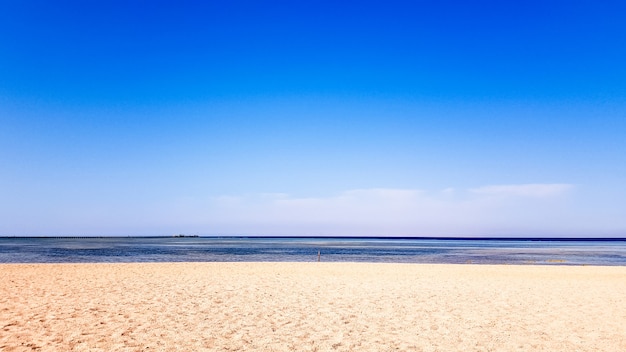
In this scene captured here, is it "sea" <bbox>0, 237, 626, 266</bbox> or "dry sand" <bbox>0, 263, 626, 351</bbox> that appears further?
"sea" <bbox>0, 237, 626, 266</bbox>

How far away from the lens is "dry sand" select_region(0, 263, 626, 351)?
9.00 meters

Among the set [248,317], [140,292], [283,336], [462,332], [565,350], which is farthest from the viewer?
[140,292]

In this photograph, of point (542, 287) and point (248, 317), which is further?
point (542, 287)

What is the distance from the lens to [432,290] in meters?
17.0

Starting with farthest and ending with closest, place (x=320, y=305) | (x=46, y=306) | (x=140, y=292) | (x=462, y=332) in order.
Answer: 1. (x=140, y=292)
2. (x=320, y=305)
3. (x=46, y=306)
4. (x=462, y=332)

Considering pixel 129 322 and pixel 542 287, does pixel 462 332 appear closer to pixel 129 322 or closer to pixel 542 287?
pixel 129 322

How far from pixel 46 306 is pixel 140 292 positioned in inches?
133

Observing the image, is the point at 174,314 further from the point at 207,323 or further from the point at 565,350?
the point at 565,350

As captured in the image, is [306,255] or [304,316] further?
[306,255]

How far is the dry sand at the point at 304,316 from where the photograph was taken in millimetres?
9000

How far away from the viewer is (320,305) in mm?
13359

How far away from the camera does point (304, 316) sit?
1167cm

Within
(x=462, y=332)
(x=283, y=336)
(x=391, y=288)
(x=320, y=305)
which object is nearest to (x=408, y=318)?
(x=462, y=332)

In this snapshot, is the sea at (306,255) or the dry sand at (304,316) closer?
the dry sand at (304,316)
